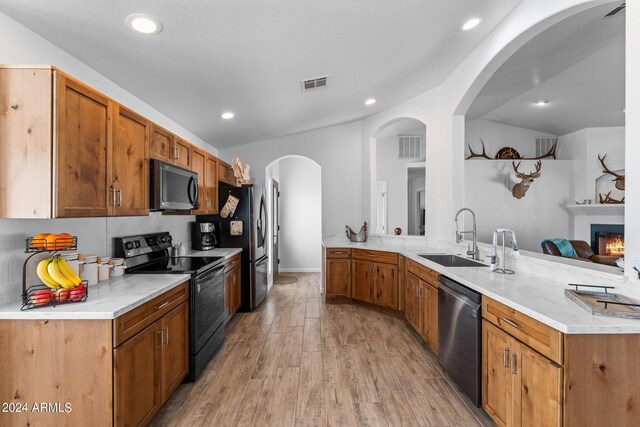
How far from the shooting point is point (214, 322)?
9.24 feet

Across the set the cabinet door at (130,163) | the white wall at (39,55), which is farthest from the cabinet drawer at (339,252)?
the white wall at (39,55)

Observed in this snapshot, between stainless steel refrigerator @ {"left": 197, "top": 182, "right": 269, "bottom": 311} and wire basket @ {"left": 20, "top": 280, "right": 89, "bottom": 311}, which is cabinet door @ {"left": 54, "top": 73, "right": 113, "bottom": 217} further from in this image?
stainless steel refrigerator @ {"left": 197, "top": 182, "right": 269, "bottom": 311}

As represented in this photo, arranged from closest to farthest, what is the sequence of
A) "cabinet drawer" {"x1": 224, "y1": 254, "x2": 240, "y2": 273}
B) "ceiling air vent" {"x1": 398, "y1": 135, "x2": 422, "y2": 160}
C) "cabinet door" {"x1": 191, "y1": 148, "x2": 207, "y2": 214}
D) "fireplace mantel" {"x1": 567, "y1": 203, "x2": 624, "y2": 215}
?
1. "cabinet door" {"x1": 191, "y1": 148, "x2": 207, "y2": 214}
2. "cabinet drawer" {"x1": 224, "y1": 254, "x2": 240, "y2": 273}
3. "fireplace mantel" {"x1": 567, "y1": 203, "x2": 624, "y2": 215}
4. "ceiling air vent" {"x1": 398, "y1": 135, "x2": 422, "y2": 160}

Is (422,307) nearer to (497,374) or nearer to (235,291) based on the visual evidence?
(497,374)

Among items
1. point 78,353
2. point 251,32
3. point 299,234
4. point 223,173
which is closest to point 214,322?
point 78,353

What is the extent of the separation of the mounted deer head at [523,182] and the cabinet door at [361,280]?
3.10 meters

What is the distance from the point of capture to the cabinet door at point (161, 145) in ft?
7.79

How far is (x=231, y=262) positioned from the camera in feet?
12.0

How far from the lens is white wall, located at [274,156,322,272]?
684 cm

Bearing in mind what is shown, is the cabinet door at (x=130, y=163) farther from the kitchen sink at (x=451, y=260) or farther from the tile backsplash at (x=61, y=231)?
the kitchen sink at (x=451, y=260)

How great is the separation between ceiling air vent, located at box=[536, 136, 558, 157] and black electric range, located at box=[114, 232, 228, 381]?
6.07 meters

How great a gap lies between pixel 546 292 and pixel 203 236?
3.52 m

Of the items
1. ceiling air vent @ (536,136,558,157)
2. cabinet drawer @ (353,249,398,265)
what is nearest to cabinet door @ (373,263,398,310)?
cabinet drawer @ (353,249,398,265)

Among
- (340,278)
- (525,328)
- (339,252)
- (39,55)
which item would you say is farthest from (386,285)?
(39,55)
